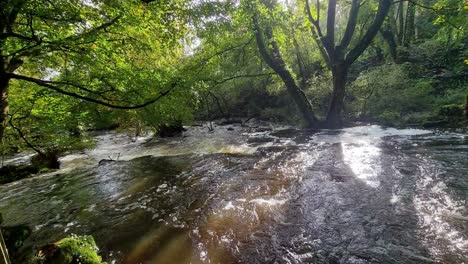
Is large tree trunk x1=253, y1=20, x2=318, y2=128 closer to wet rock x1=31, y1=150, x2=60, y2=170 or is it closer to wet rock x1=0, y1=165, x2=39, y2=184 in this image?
wet rock x1=31, y1=150, x2=60, y2=170

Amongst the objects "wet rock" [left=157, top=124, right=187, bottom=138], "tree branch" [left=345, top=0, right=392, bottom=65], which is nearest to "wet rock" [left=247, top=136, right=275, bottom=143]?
"tree branch" [left=345, top=0, right=392, bottom=65]

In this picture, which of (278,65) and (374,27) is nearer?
(374,27)

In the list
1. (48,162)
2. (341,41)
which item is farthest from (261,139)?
(48,162)

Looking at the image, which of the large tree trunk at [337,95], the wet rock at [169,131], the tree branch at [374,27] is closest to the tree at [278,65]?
the large tree trunk at [337,95]

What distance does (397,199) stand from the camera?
507 centimetres

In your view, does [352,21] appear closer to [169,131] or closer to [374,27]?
[374,27]

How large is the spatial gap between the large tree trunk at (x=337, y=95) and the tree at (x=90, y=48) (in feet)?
28.4

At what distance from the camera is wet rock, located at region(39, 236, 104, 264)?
3.43 metres

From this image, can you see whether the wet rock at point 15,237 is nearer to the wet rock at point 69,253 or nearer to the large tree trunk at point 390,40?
the wet rock at point 69,253

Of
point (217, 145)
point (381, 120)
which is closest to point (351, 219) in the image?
point (217, 145)

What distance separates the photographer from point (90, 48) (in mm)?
4738

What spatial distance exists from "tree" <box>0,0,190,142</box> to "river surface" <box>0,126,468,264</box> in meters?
2.42

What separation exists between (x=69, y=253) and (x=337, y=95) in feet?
39.4

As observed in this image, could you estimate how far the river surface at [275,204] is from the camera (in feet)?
12.9
